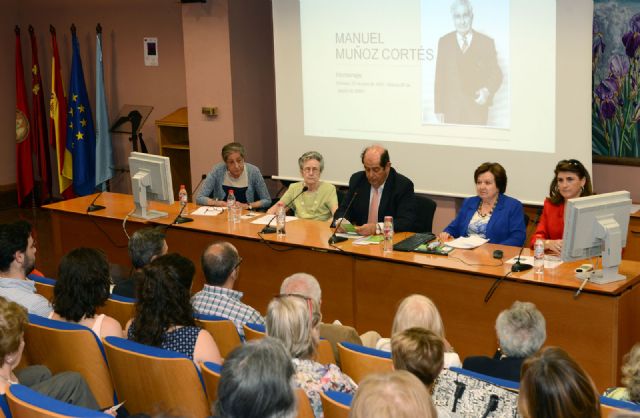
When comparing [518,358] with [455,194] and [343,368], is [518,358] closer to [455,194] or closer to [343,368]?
[343,368]

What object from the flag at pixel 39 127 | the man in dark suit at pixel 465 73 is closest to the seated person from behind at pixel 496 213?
the man in dark suit at pixel 465 73

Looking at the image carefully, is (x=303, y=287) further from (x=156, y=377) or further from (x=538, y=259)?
(x=538, y=259)

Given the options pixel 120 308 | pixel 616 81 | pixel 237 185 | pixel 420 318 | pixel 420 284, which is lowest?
pixel 420 284

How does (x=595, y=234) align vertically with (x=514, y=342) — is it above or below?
above

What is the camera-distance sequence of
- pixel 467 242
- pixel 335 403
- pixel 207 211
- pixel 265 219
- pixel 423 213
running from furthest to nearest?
pixel 207 211
pixel 265 219
pixel 423 213
pixel 467 242
pixel 335 403

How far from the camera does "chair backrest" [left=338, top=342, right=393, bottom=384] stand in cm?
322

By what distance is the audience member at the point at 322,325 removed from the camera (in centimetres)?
372

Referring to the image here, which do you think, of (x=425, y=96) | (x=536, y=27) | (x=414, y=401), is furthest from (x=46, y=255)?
(x=414, y=401)

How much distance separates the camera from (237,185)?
6.83 metres

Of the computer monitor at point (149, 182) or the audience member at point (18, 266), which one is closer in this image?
the audience member at point (18, 266)

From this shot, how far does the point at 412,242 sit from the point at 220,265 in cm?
157

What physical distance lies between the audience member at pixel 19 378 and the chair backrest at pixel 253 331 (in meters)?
0.70

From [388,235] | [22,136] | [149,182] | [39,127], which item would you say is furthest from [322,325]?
[22,136]

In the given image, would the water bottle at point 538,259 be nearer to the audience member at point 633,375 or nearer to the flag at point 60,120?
the audience member at point 633,375
